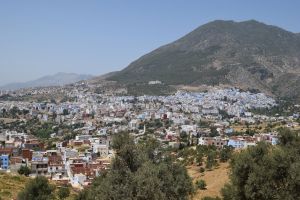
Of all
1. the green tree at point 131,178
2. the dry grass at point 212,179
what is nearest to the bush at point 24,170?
the dry grass at point 212,179

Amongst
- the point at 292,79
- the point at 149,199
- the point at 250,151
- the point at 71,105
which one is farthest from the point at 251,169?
the point at 292,79

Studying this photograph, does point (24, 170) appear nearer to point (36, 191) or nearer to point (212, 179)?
point (212, 179)

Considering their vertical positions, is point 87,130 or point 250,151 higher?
point 250,151

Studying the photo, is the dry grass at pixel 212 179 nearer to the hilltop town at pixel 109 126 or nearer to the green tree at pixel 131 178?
the hilltop town at pixel 109 126

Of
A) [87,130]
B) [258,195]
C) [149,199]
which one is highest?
[149,199]

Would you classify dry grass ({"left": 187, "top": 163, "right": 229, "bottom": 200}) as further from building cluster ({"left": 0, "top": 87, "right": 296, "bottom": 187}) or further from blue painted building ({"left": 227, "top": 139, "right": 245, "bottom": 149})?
blue painted building ({"left": 227, "top": 139, "right": 245, "bottom": 149})

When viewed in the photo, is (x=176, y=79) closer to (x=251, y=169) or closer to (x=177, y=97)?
(x=177, y=97)

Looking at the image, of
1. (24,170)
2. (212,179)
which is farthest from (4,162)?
(212,179)
